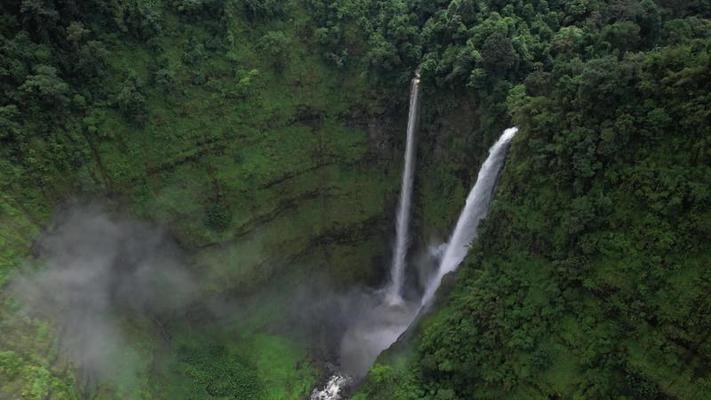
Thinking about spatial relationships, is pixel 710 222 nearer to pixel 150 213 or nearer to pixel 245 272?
pixel 245 272

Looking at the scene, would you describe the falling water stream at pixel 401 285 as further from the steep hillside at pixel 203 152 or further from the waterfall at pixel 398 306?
the steep hillside at pixel 203 152

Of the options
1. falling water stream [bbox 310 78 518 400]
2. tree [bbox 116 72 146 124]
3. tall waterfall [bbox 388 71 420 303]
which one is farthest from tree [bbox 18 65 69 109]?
falling water stream [bbox 310 78 518 400]

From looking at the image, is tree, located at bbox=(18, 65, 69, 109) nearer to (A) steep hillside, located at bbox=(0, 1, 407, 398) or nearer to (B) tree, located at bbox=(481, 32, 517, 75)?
(A) steep hillside, located at bbox=(0, 1, 407, 398)

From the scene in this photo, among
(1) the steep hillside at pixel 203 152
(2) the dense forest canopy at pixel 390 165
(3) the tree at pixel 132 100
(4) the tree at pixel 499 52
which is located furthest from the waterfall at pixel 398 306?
(3) the tree at pixel 132 100

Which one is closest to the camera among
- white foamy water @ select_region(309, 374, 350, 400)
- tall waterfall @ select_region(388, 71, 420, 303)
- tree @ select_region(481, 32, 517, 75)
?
tree @ select_region(481, 32, 517, 75)

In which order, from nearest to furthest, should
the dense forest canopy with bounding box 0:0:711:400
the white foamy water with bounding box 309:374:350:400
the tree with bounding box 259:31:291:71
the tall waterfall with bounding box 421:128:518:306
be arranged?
1. the dense forest canopy with bounding box 0:0:711:400
2. the tall waterfall with bounding box 421:128:518:306
3. the white foamy water with bounding box 309:374:350:400
4. the tree with bounding box 259:31:291:71

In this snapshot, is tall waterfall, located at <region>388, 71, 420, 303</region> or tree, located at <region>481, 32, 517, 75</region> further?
tall waterfall, located at <region>388, 71, 420, 303</region>

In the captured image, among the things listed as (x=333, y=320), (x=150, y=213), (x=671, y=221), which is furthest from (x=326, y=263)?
(x=671, y=221)
